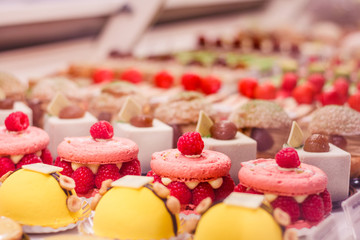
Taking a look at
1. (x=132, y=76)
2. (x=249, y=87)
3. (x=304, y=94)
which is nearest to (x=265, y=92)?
(x=249, y=87)

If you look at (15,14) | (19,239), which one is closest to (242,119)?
(19,239)

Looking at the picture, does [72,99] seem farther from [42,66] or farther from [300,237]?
[300,237]

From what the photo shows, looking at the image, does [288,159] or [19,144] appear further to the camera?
[19,144]


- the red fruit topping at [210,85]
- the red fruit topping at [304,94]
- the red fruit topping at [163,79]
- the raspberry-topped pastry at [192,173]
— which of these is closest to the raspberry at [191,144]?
the raspberry-topped pastry at [192,173]

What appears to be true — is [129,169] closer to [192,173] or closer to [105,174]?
[105,174]

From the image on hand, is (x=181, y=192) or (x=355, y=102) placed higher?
(x=355, y=102)

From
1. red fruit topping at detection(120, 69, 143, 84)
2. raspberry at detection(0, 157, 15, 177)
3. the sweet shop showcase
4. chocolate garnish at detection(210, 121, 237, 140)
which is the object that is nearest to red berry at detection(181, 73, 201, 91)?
the sweet shop showcase

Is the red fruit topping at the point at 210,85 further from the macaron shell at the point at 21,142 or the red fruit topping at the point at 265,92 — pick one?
the macaron shell at the point at 21,142
